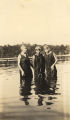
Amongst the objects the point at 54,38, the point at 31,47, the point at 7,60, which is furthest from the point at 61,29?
the point at 7,60

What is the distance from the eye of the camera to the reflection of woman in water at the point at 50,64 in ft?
8.56

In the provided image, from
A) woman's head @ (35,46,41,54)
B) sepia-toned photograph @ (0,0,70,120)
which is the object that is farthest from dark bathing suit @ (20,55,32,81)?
woman's head @ (35,46,41,54)

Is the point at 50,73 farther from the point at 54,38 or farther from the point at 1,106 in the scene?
the point at 1,106

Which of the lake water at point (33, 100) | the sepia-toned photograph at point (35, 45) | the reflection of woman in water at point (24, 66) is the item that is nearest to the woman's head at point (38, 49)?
the sepia-toned photograph at point (35, 45)

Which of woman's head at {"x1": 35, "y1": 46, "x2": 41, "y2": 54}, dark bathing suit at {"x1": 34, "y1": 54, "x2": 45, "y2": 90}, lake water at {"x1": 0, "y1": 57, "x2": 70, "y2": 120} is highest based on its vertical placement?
woman's head at {"x1": 35, "y1": 46, "x2": 41, "y2": 54}

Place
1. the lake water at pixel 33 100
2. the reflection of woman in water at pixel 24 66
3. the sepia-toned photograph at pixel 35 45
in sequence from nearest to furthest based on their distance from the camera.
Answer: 1. the lake water at pixel 33 100
2. the sepia-toned photograph at pixel 35 45
3. the reflection of woman in water at pixel 24 66

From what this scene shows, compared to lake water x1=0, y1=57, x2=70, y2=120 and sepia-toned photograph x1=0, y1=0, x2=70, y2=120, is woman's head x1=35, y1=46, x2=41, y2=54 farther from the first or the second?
lake water x1=0, y1=57, x2=70, y2=120

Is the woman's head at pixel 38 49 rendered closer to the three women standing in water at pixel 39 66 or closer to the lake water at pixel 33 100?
the three women standing in water at pixel 39 66

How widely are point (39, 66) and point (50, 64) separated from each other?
0.37ft

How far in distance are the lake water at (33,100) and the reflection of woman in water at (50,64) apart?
5 cm

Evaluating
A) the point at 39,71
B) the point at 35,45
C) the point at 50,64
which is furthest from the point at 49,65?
the point at 35,45

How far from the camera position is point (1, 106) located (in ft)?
7.48

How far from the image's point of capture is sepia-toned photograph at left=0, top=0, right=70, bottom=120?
8.16 feet

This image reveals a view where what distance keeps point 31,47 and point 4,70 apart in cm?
39
